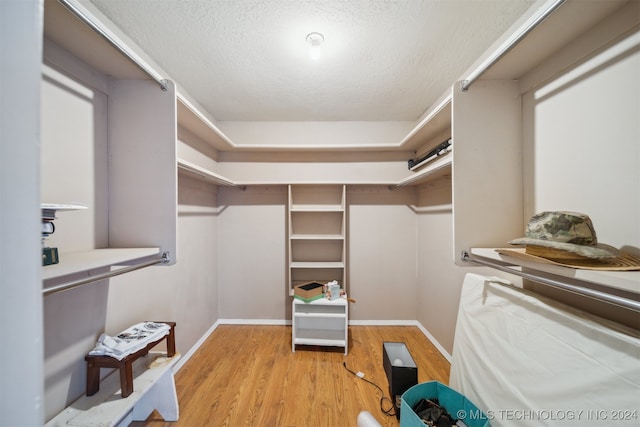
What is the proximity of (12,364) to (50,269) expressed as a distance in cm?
52

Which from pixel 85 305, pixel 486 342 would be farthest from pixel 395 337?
pixel 85 305

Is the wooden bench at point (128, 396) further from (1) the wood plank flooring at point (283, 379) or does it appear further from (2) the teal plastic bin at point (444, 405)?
(2) the teal plastic bin at point (444, 405)

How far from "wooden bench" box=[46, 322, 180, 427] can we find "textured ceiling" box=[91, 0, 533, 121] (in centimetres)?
191

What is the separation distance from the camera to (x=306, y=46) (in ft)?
4.84

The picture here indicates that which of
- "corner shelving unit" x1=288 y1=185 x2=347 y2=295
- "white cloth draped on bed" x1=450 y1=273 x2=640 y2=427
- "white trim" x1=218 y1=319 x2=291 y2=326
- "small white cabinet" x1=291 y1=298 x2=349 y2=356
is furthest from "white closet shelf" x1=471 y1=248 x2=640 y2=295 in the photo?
"white trim" x1=218 y1=319 x2=291 y2=326

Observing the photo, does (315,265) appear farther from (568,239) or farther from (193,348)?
(568,239)

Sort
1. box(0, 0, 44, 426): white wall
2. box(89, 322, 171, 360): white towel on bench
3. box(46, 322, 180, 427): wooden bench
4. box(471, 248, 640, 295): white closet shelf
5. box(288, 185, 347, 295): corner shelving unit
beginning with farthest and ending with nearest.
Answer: box(288, 185, 347, 295): corner shelving unit < box(89, 322, 171, 360): white towel on bench < box(46, 322, 180, 427): wooden bench < box(471, 248, 640, 295): white closet shelf < box(0, 0, 44, 426): white wall

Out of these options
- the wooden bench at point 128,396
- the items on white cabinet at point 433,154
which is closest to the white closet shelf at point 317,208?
the items on white cabinet at point 433,154

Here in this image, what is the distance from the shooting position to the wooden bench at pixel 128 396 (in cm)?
100

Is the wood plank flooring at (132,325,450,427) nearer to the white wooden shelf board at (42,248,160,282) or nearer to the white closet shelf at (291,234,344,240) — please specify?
the white closet shelf at (291,234,344,240)

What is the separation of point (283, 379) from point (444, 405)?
46.0 inches

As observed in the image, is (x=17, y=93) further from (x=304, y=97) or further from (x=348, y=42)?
(x=304, y=97)

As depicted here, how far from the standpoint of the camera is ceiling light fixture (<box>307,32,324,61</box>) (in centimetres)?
138

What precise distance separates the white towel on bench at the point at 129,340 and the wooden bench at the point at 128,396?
0.03 m
